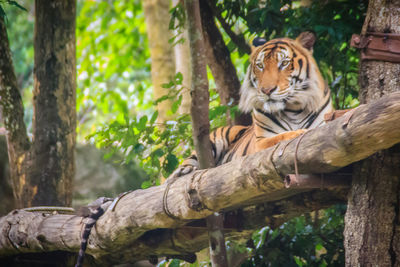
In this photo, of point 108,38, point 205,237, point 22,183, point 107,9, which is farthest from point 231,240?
point 107,9

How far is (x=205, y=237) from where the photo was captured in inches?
150

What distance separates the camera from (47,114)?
529cm

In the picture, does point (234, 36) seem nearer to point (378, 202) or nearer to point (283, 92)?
point (283, 92)

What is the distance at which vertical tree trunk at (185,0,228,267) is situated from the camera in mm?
3504

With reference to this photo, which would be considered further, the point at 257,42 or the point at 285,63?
the point at 257,42

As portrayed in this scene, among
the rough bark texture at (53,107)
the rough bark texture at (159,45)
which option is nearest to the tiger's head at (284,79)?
the rough bark texture at (53,107)

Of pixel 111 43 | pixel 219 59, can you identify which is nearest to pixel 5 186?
pixel 111 43

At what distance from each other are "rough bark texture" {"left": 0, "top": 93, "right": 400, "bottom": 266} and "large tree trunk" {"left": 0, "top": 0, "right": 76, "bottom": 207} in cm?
73

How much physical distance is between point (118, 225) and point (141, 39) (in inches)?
279

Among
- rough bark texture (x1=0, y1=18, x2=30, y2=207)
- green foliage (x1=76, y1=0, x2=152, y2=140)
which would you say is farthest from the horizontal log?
green foliage (x1=76, y1=0, x2=152, y2=140)

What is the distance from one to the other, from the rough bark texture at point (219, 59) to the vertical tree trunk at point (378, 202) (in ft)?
7.86

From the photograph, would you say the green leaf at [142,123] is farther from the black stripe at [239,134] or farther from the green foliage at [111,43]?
the green foliage at [111,43]

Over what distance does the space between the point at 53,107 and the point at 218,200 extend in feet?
9.62

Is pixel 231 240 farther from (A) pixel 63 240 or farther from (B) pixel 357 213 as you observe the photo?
(B) pixel 357 213
